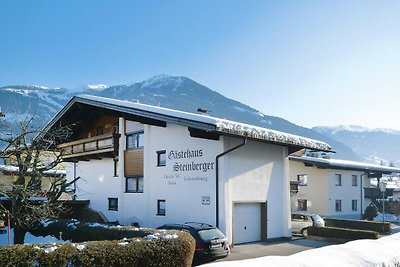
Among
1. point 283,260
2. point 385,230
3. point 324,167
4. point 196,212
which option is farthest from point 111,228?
point 324,167

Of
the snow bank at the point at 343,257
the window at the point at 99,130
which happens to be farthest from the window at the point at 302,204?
the snow bank at the point at 343,257

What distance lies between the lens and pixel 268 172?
A: 21984mm

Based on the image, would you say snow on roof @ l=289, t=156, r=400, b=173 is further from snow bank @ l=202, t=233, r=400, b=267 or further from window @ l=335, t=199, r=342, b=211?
snow bank @ l=202, t=233, r=400, b=267

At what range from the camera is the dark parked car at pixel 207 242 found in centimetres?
1483

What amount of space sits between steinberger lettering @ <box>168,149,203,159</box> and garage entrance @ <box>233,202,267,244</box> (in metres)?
3.03

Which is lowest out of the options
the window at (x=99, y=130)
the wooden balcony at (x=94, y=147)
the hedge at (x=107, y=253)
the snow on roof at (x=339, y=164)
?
the hedge at (x=107, y=253)

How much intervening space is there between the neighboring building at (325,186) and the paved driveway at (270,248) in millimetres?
14077

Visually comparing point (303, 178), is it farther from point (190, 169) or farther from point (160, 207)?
point (190, 169)

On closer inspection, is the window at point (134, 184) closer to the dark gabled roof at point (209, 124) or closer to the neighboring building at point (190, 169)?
the neighboring building at point (190, 169)

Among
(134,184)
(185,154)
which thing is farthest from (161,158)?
(134,184)

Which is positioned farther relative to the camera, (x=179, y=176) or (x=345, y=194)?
(x=345, y=194)

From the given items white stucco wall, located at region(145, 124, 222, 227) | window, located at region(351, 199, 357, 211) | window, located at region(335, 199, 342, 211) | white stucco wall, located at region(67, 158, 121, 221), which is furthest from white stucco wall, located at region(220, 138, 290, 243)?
window, located at region(351, 199, 357, 211)

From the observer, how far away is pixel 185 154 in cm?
2092

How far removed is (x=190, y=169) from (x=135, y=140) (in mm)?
5243
